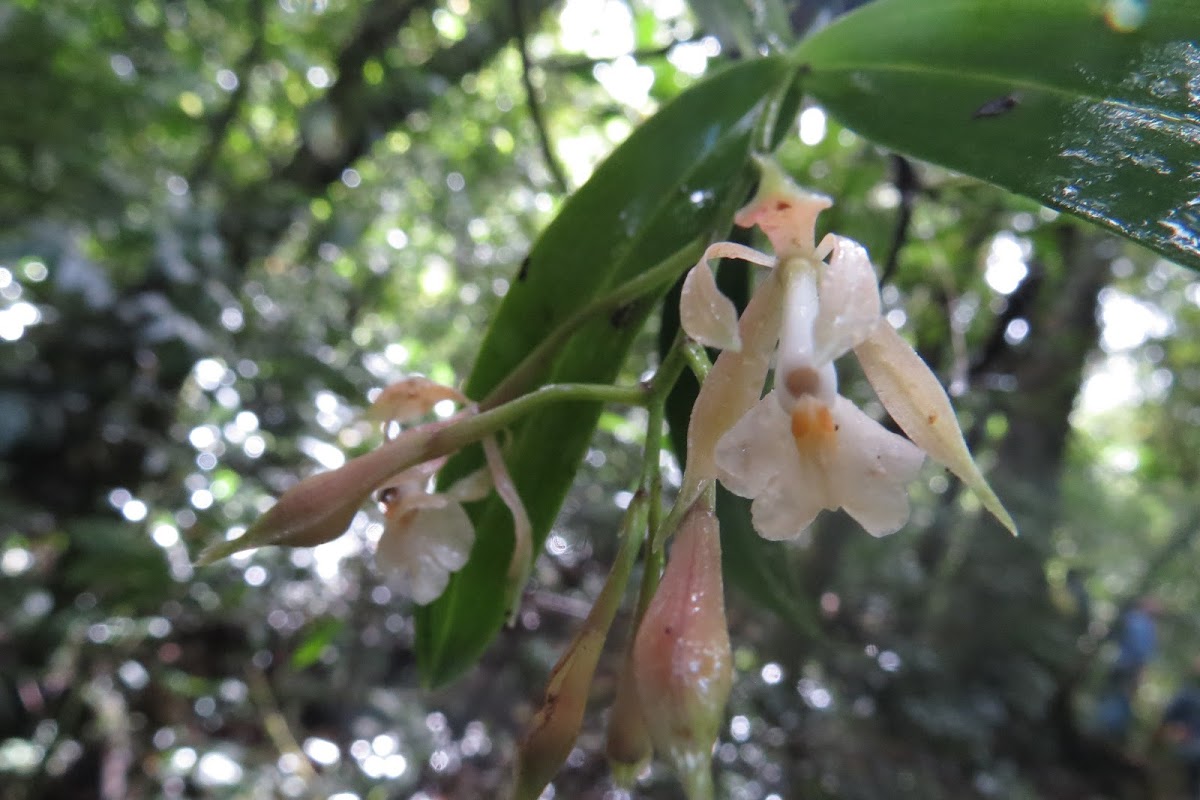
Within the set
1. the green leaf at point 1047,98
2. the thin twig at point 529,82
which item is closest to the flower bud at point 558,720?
the green leaf at point 1047,98

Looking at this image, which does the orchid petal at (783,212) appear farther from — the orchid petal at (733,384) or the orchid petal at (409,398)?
the orchid petal at (409,398)

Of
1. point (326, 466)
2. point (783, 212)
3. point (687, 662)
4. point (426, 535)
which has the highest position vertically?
point (783, 212)

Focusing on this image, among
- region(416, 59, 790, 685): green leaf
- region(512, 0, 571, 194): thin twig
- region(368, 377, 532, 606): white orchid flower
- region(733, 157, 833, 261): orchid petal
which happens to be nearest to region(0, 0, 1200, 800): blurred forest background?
region(512, 0, 571, 194): thin twig

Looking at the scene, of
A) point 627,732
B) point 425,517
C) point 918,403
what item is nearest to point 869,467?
point 918,403

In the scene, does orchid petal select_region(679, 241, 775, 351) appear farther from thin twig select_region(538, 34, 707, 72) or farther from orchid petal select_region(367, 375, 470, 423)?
thin twig select_region(538, 34, 707, 72)

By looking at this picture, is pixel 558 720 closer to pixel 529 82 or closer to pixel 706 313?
pixel 706 313

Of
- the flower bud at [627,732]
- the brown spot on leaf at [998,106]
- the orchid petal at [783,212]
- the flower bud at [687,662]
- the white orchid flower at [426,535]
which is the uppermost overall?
the brown spot on leaf at [998,106]

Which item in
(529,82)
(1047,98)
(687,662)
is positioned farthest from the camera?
(529,82)
